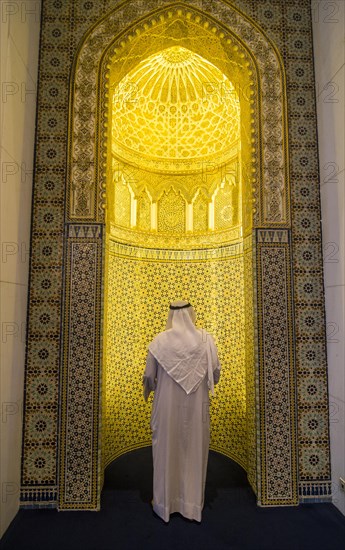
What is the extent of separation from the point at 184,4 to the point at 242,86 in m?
0.90

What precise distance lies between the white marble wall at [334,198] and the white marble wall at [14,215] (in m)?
2.58

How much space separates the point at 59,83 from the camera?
3.27 metres

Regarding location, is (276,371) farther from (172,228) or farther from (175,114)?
(175,114)

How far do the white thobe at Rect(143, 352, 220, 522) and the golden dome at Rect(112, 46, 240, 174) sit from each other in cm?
287

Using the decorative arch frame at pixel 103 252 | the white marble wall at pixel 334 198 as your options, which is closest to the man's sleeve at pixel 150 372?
the decorative arch frame at pixel 103 252

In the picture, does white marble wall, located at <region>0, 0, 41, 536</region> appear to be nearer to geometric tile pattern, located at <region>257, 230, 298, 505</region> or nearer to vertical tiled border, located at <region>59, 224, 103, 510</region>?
vertical tiled border, located at <region>59, 224, 103, 510</region>

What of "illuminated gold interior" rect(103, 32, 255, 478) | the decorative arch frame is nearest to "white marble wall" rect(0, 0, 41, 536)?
the decorative arch frame

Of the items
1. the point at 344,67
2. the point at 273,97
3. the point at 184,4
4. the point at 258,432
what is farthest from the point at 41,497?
the point at 184,4

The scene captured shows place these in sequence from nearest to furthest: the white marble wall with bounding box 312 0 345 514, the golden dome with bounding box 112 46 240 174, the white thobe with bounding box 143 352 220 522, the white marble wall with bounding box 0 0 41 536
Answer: the white marble wall with bounding box 0 0 41 536 → the white thobe with bounding box 143 352 220 522 → the white marble wall with bounding box 312 0 345 514 → the golden dome with bounding box 112 46 240 174

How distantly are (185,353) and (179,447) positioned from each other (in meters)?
0.75

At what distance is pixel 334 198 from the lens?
3027mm

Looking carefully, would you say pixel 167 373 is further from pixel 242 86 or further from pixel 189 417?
pixel 242 86

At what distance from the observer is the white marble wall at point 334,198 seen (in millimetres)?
2898

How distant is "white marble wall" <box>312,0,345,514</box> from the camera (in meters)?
2.90
